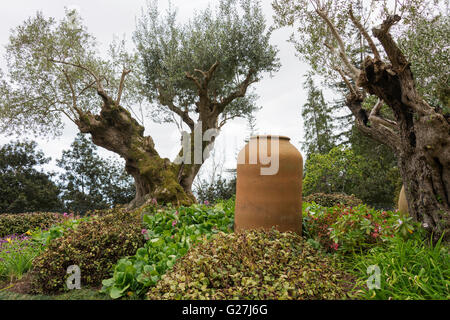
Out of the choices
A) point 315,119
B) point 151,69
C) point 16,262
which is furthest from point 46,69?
point 315,119

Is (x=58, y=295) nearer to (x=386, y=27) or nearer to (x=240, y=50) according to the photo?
(x=386, y=27)

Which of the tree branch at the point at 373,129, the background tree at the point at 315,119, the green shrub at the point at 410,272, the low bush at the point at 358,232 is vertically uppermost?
the background tree at the point at 315,119

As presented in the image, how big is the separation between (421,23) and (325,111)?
12904 millimetres

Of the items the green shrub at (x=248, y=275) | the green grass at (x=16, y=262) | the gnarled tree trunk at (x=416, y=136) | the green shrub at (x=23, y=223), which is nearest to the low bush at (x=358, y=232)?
the gnarled tree trunk at (x=416, y=136)

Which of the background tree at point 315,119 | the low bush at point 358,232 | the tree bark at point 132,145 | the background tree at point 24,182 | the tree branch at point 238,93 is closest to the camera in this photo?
the low bush at point 358,232

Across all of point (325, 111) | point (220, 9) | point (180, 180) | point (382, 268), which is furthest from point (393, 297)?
point (325, 111)

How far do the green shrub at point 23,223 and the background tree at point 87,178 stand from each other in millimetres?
4996

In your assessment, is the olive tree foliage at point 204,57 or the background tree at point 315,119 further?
the background tree at point 315,119

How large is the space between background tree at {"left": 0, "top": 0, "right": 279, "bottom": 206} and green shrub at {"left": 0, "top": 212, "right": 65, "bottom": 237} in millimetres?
2589

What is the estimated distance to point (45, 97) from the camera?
37.7 ft

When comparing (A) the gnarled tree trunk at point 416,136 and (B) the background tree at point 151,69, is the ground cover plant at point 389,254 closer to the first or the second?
(A) the gnarled tree trunk at point 416,136

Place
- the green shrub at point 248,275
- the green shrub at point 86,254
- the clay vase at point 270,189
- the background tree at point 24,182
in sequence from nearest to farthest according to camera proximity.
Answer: the green shrub at point 248,275
the green shrub at point 86,254
the clay vase at point 270,189
the background tree at point 24,182

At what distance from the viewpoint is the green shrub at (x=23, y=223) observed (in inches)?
338

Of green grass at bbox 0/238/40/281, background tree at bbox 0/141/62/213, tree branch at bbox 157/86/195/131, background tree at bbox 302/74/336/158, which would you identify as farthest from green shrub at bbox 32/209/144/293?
background tree at bbox 302/74/336/158
